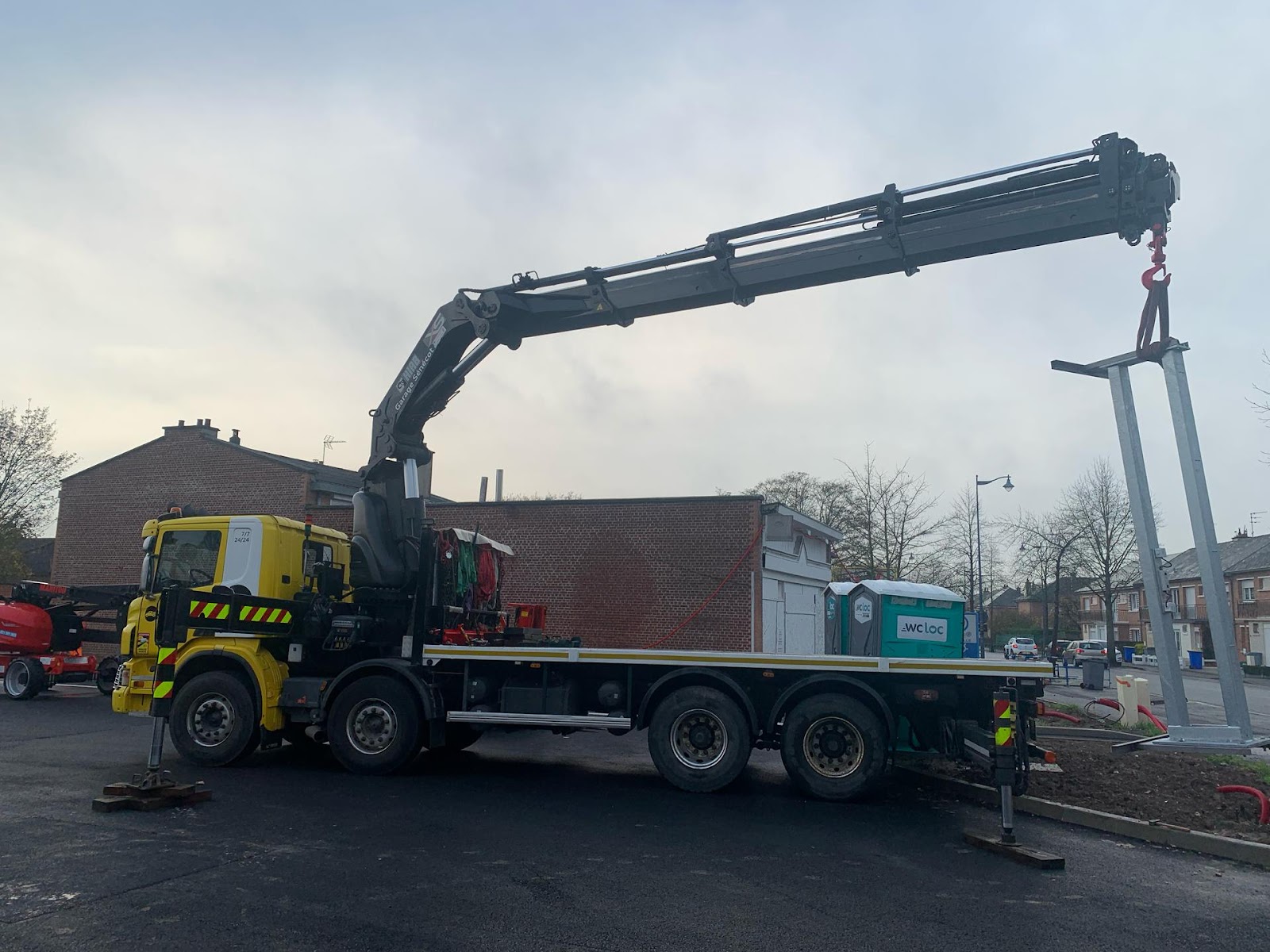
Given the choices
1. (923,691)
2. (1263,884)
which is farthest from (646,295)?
(1263,884)

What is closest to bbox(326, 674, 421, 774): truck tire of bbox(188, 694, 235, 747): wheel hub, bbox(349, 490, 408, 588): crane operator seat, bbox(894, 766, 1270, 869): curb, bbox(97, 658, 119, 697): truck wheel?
bbox(188, 694, 235, 747): wheel hub

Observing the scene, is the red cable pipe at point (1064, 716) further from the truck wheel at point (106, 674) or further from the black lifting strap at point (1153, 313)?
the truck wheel at point (106, 674)

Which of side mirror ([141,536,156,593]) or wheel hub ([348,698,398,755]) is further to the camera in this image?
side mirror ([141,536,156,593])

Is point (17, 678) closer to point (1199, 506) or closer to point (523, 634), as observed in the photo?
point (523, 634)

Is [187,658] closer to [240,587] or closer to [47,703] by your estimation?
[240,587]

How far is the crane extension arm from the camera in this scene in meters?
8.73

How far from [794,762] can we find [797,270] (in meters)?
5.01

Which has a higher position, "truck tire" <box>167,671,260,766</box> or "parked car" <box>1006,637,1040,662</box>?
"parked car" <box>1006,637,1040,662</box>

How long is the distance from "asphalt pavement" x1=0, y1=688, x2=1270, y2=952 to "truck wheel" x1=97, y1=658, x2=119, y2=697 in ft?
33.8

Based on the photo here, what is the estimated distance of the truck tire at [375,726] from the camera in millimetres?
10266

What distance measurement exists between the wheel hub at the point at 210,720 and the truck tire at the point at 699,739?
4.76 meters

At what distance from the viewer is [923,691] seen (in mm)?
9086

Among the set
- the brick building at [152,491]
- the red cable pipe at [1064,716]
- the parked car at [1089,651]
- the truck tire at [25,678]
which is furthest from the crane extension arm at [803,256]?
the parked car at [1089,651]

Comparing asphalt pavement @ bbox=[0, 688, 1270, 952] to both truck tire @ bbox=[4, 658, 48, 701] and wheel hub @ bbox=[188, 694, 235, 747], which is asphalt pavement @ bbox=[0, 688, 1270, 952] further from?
truck tire @ bbox=[4, 658, 48, 701]
